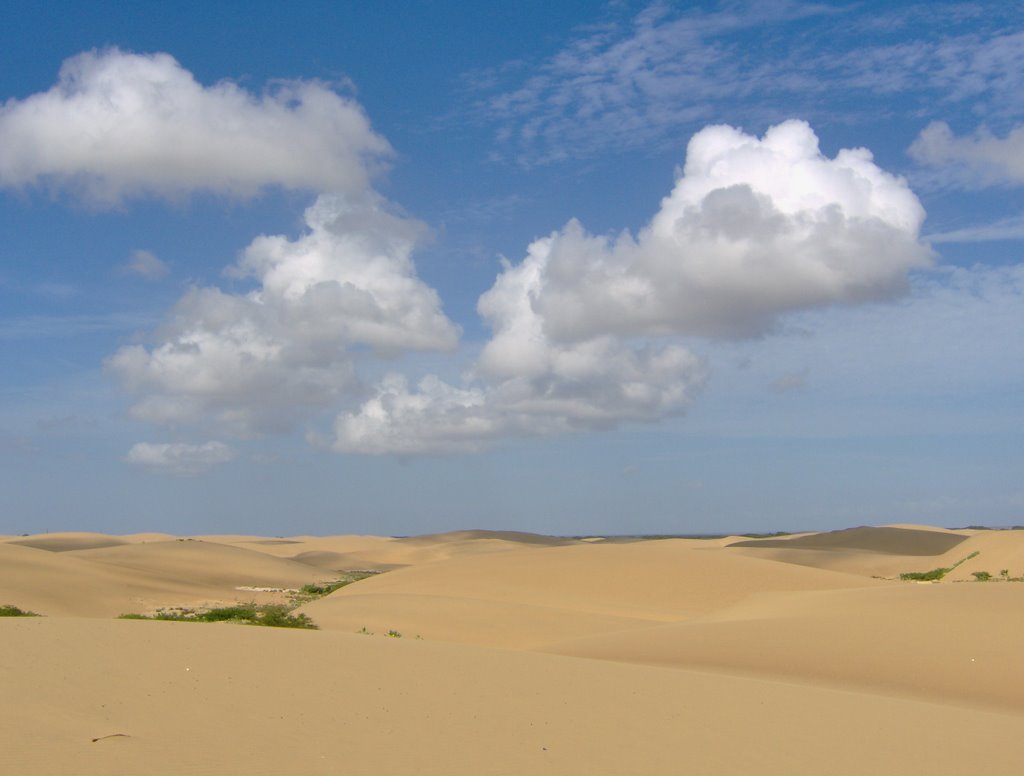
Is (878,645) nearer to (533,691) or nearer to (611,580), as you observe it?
(533,691)

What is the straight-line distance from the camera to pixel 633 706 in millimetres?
10594

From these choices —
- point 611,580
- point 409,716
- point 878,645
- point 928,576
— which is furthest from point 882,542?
point 409,716

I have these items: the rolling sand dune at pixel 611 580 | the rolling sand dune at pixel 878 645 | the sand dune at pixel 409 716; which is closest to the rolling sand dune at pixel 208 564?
the rolling sand dune at pixel 611 580

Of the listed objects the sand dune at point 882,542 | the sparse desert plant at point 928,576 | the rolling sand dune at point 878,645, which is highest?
the sand dune at point 882,542

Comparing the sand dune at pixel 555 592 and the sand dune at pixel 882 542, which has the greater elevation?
the sand dune at pixel 882 542

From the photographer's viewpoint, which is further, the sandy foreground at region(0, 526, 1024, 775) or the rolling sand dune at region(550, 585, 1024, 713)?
the rolling sand dune at region(550, 585, 1024, 713)

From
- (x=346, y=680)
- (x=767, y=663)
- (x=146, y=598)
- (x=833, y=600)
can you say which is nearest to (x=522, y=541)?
(x=146, y=598)

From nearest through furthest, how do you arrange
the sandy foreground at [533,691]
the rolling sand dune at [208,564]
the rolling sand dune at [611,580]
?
the sandy foreground at [533,691]
the rolling sand dune at [611,580]
the rolling sand dune at [208,564]

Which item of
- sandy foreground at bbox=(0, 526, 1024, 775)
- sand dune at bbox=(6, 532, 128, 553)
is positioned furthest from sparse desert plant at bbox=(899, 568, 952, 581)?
sand dune at bbox=(6, 532, 128, 553)

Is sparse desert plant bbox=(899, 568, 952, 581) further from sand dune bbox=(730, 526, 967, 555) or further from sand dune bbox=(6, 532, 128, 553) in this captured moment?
sand dune bbox=(6, 532, 128, 553)

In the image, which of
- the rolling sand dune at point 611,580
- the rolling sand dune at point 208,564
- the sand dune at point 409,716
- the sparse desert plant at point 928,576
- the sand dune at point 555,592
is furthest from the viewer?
the rolling sand dune at point 208,564

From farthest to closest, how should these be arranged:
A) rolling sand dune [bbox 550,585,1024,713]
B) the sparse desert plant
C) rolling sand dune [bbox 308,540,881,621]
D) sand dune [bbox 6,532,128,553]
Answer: sand dune [bbox 6,532,128,553] → the sparse desert plant → rolling sand dune [bbox 308,540,881,621] → rolling sand dune [bbox 550,585,1024,713]

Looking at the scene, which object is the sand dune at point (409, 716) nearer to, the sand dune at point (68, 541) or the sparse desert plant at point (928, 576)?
the sparse desert plant at point (928, 576)

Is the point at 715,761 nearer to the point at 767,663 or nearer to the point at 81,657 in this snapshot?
the point at 81,657
